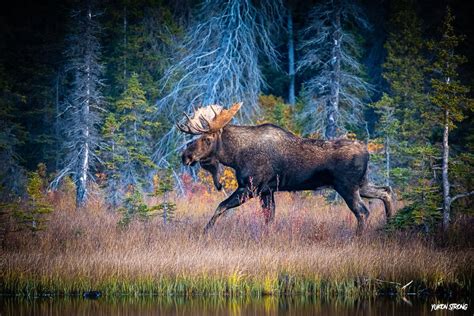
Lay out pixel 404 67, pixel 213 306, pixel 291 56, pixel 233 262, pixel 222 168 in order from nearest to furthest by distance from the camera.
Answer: pixel 213 306 < pixel 233 262 < pixel 404 67 < pixel 222 168 < pixel 291 56

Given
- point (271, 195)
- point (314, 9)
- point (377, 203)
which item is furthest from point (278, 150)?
point (314, 9)

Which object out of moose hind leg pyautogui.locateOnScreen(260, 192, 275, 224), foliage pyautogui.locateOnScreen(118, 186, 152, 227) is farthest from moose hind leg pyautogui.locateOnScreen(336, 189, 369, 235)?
foliage pyautogui.locateOnScreen(118, 186, 152, 227)

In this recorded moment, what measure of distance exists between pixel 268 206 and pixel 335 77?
6.96 m

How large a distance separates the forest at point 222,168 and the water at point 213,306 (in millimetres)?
387

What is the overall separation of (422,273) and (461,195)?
8.27 ft

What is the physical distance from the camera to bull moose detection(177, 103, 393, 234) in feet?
48.1

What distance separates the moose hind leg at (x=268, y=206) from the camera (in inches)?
582

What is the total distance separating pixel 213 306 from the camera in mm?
10773

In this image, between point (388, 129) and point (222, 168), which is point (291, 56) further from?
point (388, 129)

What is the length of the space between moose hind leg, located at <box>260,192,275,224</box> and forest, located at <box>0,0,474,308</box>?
18 cm

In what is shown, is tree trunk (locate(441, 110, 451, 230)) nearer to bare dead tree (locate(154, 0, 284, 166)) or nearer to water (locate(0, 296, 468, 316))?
water (locate(0, 296, 468, 316))

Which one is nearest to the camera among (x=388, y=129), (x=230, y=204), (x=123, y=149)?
(x=230, y=204)

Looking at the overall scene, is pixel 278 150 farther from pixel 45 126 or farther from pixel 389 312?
pixel 45 126

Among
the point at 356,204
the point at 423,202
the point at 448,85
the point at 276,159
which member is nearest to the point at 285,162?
the point at 276,159
